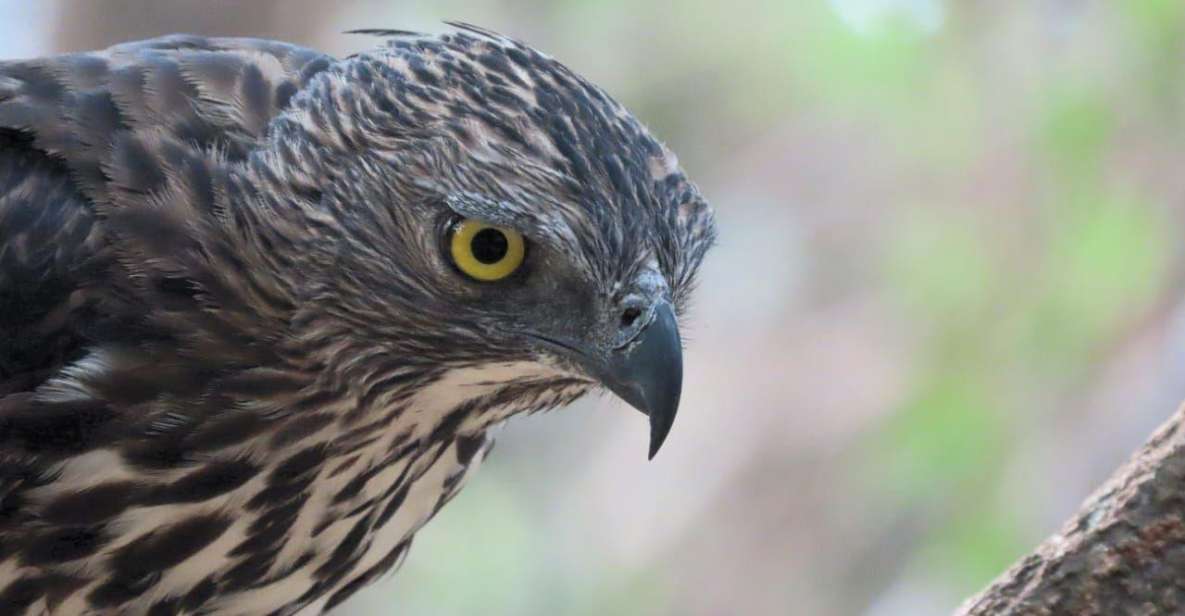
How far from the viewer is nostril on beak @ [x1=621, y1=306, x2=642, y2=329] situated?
7.94ft

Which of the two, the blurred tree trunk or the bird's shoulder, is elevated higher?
the bird's shoulder

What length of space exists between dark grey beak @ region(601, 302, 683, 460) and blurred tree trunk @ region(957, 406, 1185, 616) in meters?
0.66

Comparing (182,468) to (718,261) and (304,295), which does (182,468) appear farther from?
(718,261)

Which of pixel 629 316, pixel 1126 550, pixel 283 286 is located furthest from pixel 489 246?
pixel 1126 550

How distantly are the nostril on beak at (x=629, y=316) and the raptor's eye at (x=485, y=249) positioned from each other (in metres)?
0.18

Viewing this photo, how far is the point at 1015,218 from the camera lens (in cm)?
587

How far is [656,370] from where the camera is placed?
238 cm

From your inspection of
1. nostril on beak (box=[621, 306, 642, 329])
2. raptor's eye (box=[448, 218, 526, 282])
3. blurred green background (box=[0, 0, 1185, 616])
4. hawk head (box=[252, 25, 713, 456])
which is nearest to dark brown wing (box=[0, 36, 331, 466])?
hawk head (box=[252, 25, 713, 456])

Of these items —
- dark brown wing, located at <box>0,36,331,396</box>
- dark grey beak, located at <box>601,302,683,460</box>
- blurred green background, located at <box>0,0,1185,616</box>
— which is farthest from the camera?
blurred green background, located at <box>0,0,1185,616</box>

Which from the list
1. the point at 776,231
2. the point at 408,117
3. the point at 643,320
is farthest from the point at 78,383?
the point at 776,231

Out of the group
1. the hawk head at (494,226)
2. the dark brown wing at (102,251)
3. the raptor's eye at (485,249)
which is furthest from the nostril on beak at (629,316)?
the dark brown wing at (102,251)

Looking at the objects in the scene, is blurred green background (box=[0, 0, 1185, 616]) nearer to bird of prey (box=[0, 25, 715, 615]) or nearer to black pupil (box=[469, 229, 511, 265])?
bird of prey (box=[0, 25, 715, 615])

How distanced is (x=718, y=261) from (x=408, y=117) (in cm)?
448

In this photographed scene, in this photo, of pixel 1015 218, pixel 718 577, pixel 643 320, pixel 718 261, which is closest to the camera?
Answer: pixel 643 320
